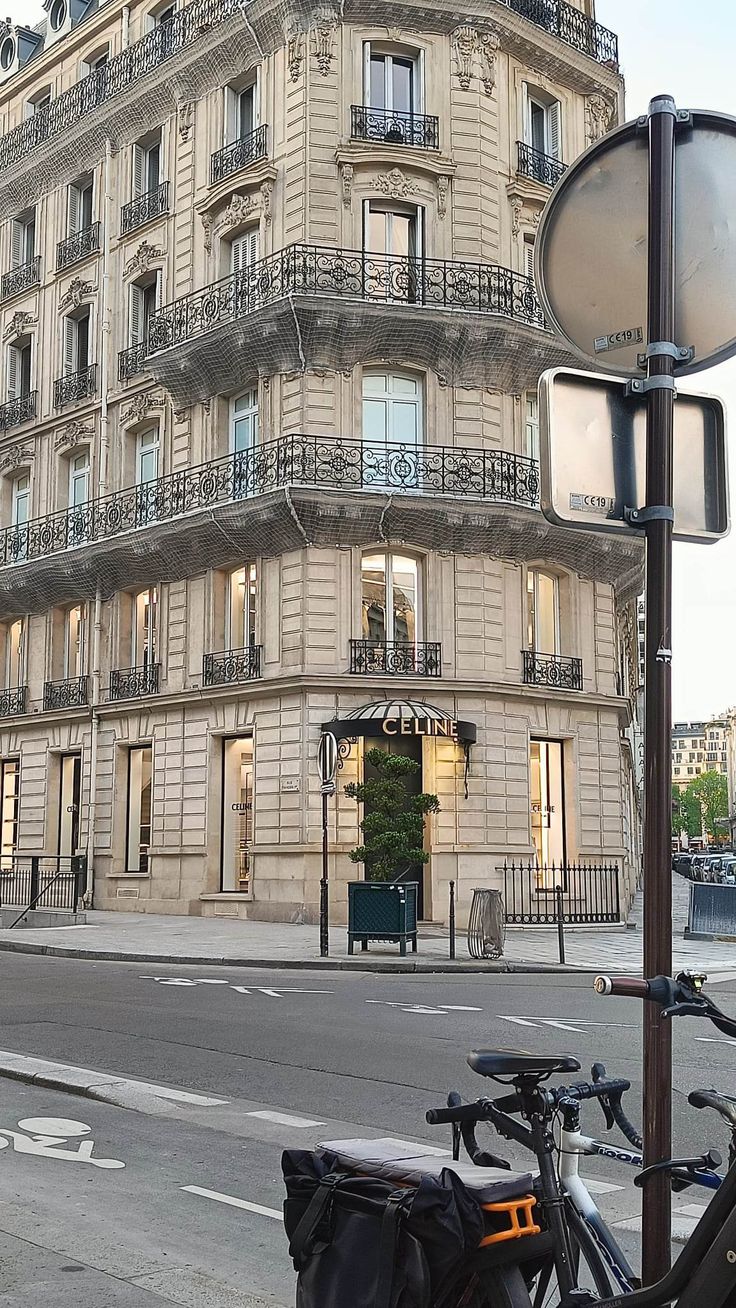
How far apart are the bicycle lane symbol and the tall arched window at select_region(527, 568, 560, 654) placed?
2244 cm

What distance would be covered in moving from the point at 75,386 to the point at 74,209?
5.51 metres

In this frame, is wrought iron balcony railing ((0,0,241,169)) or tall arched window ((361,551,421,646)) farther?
wrought iron balcony railing ((0,0,241,169))

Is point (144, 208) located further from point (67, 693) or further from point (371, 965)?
point (371, 965)

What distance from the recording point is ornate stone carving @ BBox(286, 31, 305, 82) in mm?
30016

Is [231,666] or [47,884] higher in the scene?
[231,666]

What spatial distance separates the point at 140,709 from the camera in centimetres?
3177

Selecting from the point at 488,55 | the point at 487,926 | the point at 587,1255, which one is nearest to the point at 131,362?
the point at 488,55

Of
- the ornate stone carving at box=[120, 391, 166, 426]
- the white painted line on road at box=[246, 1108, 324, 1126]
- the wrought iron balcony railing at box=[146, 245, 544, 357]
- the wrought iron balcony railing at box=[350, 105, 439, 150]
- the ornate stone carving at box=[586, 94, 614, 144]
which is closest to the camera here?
the white painted line on road at box=[246, 1108, 324, 1126]

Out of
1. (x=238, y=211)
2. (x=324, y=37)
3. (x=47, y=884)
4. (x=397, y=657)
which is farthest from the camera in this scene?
(x=47, y=884)

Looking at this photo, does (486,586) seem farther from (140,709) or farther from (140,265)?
(140,265)

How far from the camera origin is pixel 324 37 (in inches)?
1179

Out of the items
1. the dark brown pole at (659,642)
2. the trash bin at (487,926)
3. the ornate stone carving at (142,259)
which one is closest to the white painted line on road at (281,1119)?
the dark brown pole at (659,642)

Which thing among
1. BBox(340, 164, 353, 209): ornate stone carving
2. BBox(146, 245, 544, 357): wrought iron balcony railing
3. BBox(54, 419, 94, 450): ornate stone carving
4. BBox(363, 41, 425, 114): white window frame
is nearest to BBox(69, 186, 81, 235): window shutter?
BBox(54, 419, 94, 450): ornate stone carving

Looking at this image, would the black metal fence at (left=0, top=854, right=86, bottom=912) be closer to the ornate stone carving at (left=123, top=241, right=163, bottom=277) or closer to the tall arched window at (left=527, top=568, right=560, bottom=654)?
the tall arched window at (left=527, top=568, right=560, bottom=654)
